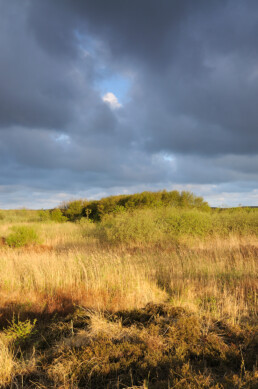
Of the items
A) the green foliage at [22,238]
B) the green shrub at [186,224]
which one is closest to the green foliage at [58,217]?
the green foliage at [22,238]

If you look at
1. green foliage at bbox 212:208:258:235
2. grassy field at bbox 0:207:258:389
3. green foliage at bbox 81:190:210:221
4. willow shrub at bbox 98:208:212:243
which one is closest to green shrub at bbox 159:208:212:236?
willow shrub at bbox 98:208:212:243

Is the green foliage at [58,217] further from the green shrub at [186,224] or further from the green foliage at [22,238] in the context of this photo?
the green shrub at [186,224]

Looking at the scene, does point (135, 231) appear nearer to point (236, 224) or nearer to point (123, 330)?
point (236, 224)

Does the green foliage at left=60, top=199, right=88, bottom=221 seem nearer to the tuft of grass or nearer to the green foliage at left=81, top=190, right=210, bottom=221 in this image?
the green foliage at left=81, top=190, right=210, bottom=221

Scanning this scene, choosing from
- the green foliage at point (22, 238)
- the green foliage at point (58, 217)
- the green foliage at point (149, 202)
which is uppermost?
the green foliage at point (149, 202)

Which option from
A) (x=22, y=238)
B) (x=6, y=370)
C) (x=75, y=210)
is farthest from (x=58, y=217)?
(x=6, y=370)

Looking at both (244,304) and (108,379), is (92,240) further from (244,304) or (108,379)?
(108,379)

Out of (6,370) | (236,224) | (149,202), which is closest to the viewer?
(6,370)

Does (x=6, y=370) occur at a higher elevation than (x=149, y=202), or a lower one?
lower

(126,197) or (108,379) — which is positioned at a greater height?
(126,197)

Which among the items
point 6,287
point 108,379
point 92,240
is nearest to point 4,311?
point 6,287

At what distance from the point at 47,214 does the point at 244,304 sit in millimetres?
27744

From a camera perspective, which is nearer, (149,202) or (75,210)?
(149,202)

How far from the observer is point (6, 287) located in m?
5.99
